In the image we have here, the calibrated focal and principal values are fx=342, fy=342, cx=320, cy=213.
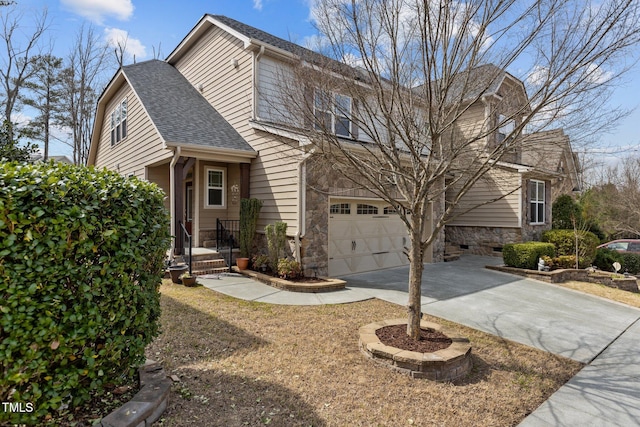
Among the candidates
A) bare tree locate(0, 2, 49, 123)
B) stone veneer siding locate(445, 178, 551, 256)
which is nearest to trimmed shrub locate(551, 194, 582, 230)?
stone veneer siding locate(445, 178, 551, 256)

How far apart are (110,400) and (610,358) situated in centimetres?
594

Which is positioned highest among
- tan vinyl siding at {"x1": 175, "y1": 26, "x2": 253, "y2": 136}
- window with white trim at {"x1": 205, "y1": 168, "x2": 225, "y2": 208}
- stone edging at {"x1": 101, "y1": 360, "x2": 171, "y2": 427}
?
tan vinyl siding at {"x1": 175, "y1": 26, "x2": 253, "y2": 136}

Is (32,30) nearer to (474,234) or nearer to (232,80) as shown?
(232,80)

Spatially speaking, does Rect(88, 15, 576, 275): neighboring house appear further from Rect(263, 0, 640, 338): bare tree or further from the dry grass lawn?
the dry grass lawn

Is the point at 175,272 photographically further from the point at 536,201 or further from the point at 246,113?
the point at 536,201

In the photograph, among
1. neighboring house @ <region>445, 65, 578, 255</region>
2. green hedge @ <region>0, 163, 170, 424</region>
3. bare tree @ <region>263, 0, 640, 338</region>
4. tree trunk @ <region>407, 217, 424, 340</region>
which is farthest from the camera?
neighboring house @ <region>445, 65, 578, 255</region>

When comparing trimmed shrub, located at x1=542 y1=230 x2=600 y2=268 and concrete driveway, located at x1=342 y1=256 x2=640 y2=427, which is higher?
trimmed shrub, located at x1=542 y1=230 x2=600 y2=268

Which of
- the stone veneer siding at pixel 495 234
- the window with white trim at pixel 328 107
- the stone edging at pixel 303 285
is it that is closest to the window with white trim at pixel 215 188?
the stone edging at pixel 303 285

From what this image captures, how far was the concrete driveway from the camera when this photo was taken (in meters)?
3.37

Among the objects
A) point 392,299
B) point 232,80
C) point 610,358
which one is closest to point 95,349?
point 392,299

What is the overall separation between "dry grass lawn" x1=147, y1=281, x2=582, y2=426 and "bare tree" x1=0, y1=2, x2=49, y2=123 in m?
21.8

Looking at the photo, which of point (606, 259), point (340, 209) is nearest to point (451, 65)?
point (340, 209)

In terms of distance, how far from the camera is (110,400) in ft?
9.42

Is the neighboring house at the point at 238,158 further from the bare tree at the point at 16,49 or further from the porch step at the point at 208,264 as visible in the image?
the bare tree at the point at 16,49
